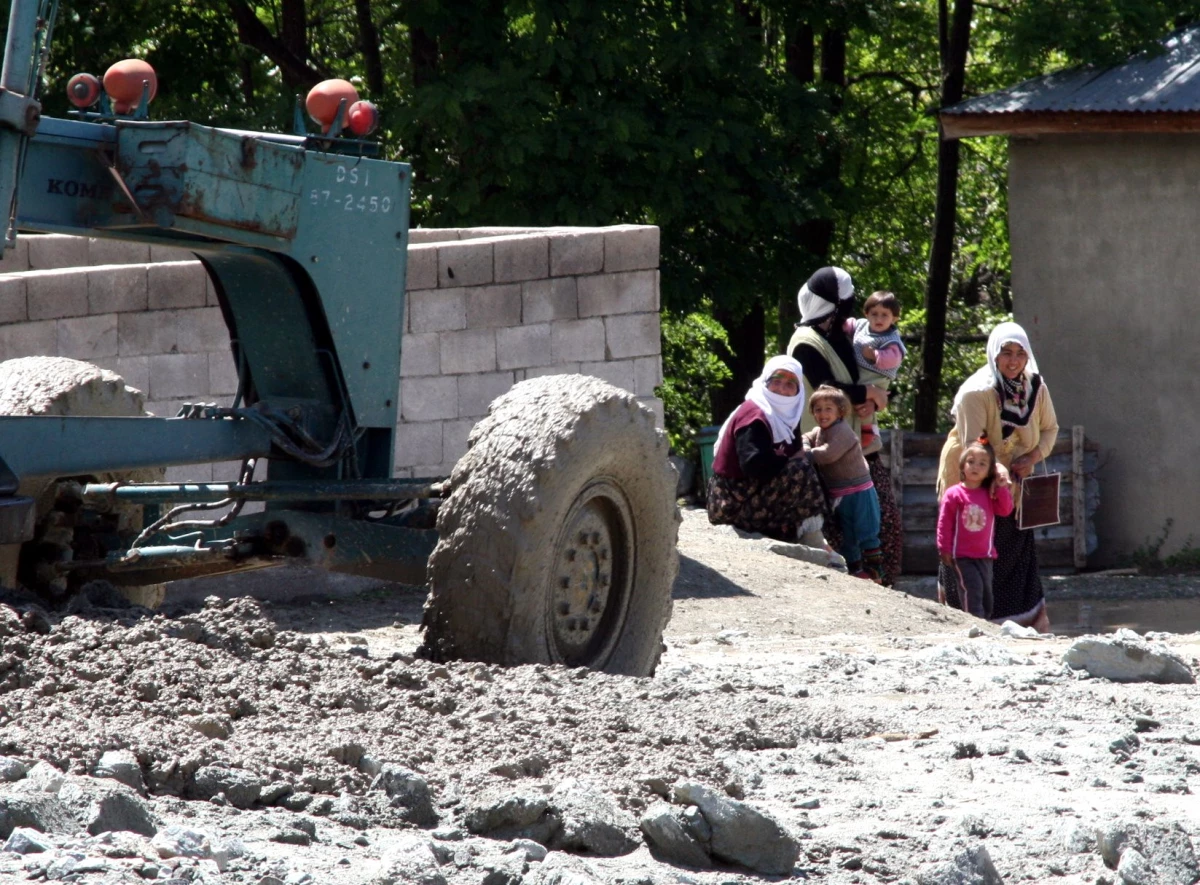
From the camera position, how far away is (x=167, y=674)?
417 cm

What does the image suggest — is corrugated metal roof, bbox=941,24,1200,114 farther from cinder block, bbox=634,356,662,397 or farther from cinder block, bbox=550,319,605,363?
cinder block, bbox=550,319,605,363

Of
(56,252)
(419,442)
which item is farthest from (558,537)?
(56,252)

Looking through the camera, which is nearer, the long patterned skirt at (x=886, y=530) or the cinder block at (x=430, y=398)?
the cinder block at (x=430, y=398)

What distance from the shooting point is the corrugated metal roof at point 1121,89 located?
1335cm

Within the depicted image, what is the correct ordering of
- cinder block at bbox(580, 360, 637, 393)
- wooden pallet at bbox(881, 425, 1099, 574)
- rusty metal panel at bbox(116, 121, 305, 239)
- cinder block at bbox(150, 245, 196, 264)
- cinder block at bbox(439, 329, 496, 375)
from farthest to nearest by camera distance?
1. wooden pallet at bbox(881, 425, 1099, 574)
2. cinder block at bbox(150, 245, 196, 264)
3. cinder block at bbox(580, 360, 637, 393)
4. cinder block at bbox(439, 329, 496, 375)
5. rusty metal panel at bbox(116, 121, 305, 239)

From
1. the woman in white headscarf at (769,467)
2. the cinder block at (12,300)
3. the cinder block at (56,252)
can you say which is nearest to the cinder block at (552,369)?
the woman in white headscarf at (769,467)

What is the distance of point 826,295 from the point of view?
10.3 meters

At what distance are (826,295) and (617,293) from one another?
52.0 inches

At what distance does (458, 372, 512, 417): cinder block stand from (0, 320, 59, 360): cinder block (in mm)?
2038

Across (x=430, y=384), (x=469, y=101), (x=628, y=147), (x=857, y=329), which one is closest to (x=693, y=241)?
(x=628, y=147)

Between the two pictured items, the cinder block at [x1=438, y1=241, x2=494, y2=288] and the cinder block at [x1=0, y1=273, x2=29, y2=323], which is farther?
the cinder block at [x1=438, y1=241, x2=494, y2=288]

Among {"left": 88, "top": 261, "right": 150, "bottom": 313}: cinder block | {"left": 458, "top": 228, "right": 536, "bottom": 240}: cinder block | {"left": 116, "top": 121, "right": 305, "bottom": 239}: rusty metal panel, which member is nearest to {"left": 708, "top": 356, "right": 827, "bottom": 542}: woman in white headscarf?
{"left": 458, "top": 228, "right": 536, "bottom": 240}: cinder block

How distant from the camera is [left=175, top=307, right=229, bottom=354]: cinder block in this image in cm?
907

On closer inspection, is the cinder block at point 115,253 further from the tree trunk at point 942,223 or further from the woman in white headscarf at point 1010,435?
the tree trunk at point 942,223
